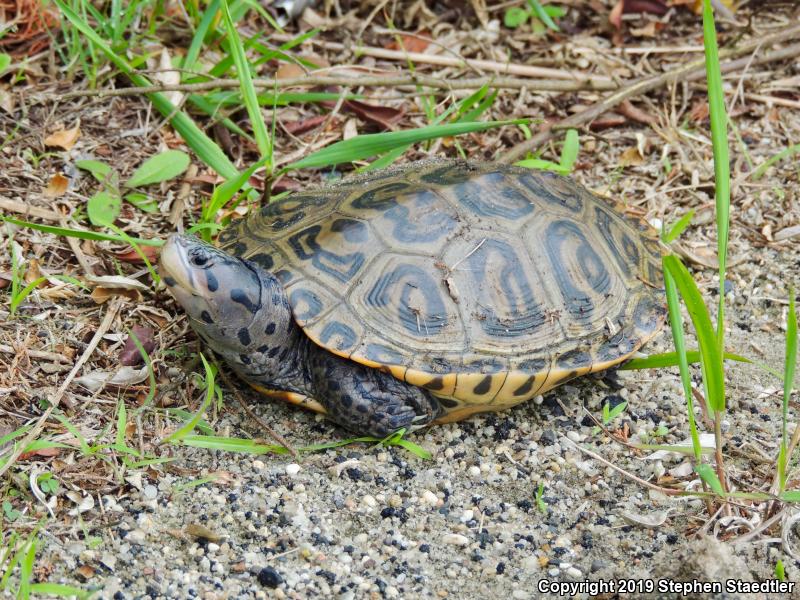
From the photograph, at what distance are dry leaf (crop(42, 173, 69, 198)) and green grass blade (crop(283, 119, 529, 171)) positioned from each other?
42.9 inches

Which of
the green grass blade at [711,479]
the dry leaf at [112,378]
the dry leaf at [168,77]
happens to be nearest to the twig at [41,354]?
the dry leaf at [112,378]

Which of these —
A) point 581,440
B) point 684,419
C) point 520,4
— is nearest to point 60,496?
point 581,440

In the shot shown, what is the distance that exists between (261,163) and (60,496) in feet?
5.42

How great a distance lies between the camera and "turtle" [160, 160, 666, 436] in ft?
10.8

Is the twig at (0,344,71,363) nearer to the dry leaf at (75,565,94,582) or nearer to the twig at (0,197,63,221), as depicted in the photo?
the twig at (0,197,63,221)

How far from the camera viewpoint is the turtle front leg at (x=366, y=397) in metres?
3.35

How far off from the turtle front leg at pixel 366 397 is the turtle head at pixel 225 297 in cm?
25

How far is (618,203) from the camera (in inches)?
187

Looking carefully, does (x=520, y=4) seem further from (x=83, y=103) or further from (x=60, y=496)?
(x=60, y=496)

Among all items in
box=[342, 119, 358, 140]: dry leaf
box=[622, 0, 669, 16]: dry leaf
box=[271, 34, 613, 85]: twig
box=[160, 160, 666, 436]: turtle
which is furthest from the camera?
box=[622, 0, 669, 16]: dry leaf

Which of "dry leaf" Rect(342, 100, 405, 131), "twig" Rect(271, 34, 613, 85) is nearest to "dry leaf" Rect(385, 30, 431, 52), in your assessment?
"twig" Rect(271, 34, 613, 85)

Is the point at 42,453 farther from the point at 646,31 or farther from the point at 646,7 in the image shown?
the point at 646,7

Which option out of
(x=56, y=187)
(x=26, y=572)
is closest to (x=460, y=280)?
(x=26, y=572)

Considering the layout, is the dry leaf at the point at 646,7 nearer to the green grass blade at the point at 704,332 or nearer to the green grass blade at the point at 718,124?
the green grass blade at the point at 718,124
